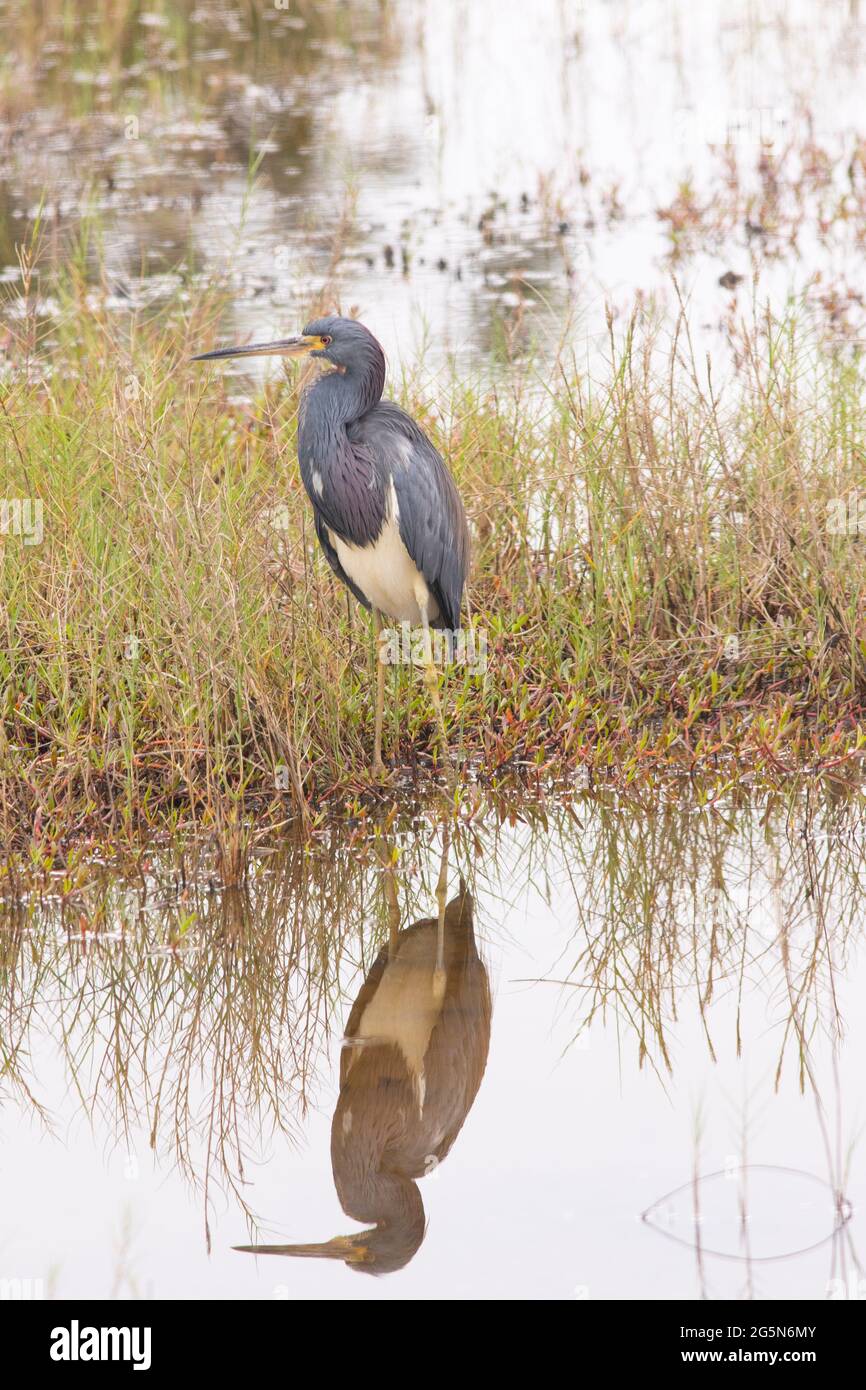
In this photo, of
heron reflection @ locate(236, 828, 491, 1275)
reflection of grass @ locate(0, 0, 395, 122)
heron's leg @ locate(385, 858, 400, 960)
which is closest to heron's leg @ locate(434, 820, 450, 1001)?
heron reflection @ locate(236, 828, 491, 1275)

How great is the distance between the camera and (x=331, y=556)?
5223mm

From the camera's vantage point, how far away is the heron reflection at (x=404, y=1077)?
131 inches

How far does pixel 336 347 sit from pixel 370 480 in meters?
0.40

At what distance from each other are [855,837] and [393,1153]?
1818 millimetres

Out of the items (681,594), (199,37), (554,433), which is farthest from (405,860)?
(199,37)

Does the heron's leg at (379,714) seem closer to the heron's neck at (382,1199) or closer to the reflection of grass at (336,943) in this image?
the reflection of grass at (336,943)

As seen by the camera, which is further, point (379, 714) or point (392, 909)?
point (379, 714)

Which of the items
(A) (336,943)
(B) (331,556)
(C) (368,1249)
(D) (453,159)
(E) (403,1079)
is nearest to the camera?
(C) (368,1249)

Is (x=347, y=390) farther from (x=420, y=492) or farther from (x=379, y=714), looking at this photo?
(x=379, y=714)

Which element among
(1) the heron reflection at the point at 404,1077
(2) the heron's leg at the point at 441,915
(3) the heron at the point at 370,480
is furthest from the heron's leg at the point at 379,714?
(1) the heron reflection at the point at 404,1077

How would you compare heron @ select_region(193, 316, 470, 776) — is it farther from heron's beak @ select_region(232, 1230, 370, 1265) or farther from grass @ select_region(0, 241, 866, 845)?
heron's beak @ select_region(232, 1230, 370, 1265)

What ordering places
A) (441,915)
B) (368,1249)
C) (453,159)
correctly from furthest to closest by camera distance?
(453,159)
(441,915)
(368,1249)

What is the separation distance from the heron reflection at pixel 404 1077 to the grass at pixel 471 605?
0.70 m

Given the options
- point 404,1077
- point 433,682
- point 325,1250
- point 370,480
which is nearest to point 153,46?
point 370,480
